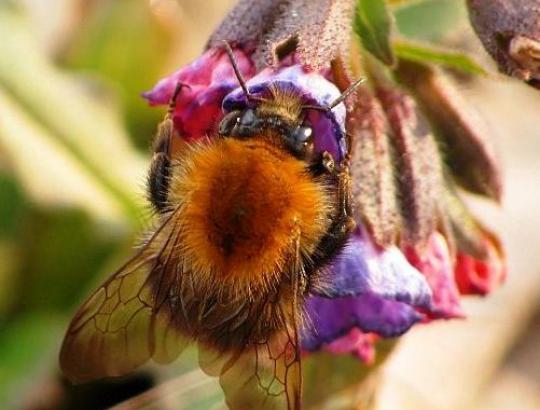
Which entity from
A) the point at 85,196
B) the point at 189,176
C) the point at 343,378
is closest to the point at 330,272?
the point at 189,176

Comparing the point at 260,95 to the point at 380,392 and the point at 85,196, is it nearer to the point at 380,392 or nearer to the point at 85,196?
the point at 85,196

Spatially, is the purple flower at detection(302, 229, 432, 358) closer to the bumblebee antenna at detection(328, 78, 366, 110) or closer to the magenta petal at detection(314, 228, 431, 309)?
the magenta petal at detection(314, 228, 431, 309)

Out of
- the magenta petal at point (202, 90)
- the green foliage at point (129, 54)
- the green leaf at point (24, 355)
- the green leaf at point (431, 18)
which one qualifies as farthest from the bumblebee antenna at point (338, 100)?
the green foliage at point (129, 54)

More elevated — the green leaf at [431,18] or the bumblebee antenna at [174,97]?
the bumblebee antenna at [174,97]

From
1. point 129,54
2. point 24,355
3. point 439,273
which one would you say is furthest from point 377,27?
point 129,54

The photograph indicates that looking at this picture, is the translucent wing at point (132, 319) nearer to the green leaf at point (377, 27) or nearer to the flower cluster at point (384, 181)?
the flower cluster at point (384, 181)

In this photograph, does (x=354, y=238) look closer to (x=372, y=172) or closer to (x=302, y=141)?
(x=372, y=172)
